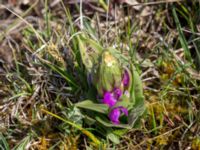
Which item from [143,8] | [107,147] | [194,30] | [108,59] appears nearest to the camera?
[108,59]

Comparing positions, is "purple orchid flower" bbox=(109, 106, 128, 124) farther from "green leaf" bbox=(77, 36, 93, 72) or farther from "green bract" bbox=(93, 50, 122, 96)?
"green leaf" bbox=(77, 36, 93, 72)

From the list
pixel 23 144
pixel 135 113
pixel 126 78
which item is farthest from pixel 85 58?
pixel 23 144

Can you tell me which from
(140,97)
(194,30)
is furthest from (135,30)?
(140,97)

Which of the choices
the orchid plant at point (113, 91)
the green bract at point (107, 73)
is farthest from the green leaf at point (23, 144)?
the green bract at point (107, 73)

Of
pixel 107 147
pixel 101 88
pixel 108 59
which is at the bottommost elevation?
pixel 107 147

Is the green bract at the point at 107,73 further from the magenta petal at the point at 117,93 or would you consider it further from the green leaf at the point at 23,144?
the green leaf at the point at 23,144

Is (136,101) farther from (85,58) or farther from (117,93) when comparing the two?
(85,58)

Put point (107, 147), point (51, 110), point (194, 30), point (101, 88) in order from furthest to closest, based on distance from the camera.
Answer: point (194, 30), point (51, 110), point (107, 147), point (101, 88)

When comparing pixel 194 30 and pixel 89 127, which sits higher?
pixel 194 30

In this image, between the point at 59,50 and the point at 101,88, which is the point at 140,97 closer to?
the point at 101,88
